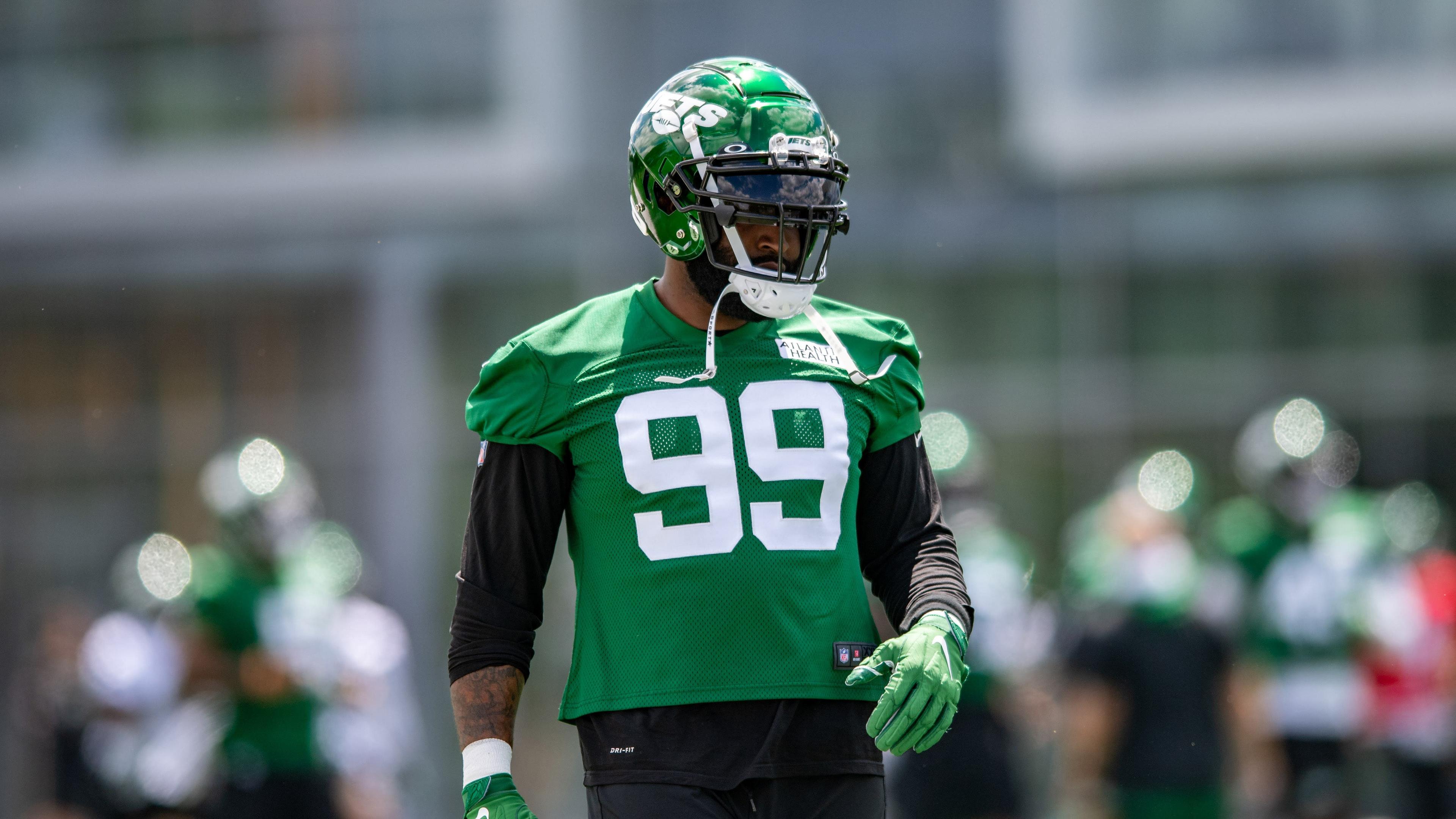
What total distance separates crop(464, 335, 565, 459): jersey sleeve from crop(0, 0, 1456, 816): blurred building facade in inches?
A: 530

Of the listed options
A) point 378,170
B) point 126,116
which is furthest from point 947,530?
point 126,116

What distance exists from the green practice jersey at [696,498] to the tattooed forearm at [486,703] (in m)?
0.11

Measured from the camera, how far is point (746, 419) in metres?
3.31

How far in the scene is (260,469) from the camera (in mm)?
9961

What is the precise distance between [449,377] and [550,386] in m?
16.7

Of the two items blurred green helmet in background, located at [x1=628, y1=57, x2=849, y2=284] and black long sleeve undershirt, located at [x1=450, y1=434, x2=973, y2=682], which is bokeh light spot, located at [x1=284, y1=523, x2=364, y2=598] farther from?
blurred green helmet in background, located at [x1=628, y1=57, x2=849, y2=284]

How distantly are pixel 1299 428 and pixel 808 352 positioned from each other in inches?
314

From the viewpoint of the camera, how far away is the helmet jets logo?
3369 mm

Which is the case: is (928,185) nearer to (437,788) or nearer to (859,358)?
(437,788)

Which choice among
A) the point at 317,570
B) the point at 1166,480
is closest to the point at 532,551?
the point at 317,570

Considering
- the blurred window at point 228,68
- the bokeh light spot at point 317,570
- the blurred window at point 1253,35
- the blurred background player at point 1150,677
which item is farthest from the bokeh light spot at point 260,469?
the blurred window at point 1253,35

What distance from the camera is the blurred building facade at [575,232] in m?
17.8

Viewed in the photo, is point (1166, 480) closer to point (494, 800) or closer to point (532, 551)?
point (532, 551)

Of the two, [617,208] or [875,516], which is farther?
[617,208]
